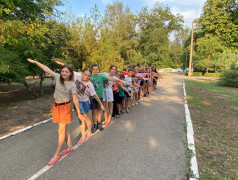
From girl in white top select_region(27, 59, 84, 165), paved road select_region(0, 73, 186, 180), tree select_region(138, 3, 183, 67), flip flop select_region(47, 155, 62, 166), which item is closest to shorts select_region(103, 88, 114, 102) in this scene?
paved road select_region(0, 73, 186, 180)

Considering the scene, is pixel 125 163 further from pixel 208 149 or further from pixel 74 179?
pixel 208 149

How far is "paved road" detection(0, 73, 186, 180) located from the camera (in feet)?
9.61

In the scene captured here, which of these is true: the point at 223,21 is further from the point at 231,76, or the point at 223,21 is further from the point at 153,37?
the point at 231,76

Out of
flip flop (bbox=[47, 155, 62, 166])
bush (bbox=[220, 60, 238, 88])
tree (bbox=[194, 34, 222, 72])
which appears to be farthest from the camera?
tree (bbox=[194, 34, 222, 72])

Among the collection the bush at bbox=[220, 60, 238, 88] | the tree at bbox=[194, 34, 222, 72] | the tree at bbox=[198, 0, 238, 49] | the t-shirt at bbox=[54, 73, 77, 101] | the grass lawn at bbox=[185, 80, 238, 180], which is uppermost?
the tree at bbox=[198, 0, 238, 49]

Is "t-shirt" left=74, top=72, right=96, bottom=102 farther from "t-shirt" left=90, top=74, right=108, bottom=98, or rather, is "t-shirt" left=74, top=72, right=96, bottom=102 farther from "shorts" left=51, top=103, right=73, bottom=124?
"shorts" left=51, top=103, right=73, bottom=124

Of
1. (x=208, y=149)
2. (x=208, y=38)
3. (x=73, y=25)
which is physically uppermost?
(x=208, y=38)

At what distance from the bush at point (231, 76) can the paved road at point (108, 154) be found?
15.2 m

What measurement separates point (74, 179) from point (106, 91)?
9.65 ft

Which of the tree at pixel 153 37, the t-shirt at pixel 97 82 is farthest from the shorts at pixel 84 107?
the tree at pixel 153 37

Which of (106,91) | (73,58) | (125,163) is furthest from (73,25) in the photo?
(125,163)

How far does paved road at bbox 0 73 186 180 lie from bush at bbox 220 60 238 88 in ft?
49.9

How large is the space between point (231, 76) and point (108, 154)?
1817 centimetres

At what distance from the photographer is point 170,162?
327 centimetres
